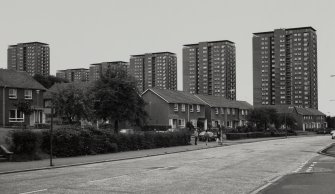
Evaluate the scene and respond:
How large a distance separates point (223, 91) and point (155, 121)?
63.3m

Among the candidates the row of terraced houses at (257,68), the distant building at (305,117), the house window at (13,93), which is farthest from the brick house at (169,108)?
the row of terraced houses at (257,68)

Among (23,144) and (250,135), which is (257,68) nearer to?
(250,135)

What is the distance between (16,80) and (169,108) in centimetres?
2675

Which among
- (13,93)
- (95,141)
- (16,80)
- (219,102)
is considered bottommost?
(95,141)

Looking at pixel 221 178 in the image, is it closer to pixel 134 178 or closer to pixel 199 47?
pixel 134 178

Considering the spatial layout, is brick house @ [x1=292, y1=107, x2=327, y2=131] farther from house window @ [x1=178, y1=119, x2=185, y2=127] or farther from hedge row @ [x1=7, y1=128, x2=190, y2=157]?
hedge row @ [x1=7, y1=128, x2=190, y2=157]

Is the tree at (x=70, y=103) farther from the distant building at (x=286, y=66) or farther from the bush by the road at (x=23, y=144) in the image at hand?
the distant building at (x=286, y=66)

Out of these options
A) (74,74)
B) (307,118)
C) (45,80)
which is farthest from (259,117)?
(74,74)

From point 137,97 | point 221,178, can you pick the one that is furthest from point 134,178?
point 137,97

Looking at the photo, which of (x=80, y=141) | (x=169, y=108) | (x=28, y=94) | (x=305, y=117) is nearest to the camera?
(x=80, y=141)

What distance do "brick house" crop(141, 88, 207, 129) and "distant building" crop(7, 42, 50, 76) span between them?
77.7 meters

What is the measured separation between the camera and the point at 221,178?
16.3 metres

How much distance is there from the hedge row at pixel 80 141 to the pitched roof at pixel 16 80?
83.9ft

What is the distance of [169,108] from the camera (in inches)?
3004
